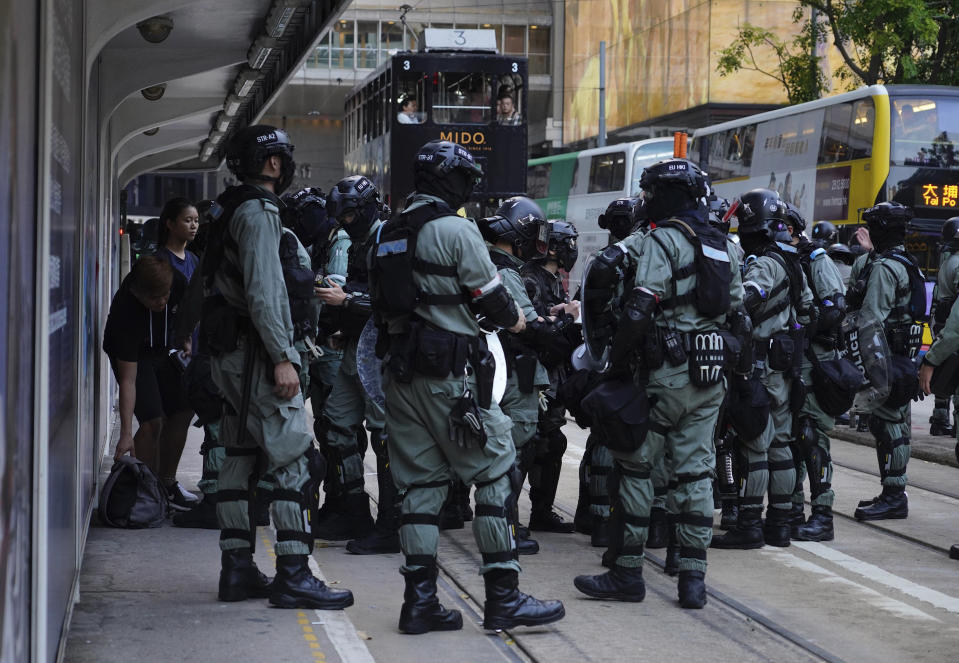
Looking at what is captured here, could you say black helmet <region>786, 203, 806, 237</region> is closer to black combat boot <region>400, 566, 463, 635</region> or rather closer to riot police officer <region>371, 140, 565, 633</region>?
riot police officer <region>371, 140, 565, 633</region>

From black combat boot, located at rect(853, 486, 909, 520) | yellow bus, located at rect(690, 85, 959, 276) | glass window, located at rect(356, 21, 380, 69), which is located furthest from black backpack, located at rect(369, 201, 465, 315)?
glass window, located at rect(356, 21, 380, 69)

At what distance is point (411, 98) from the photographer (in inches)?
829

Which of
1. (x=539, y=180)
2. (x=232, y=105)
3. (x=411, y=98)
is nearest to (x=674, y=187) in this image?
(x=232, y=105)

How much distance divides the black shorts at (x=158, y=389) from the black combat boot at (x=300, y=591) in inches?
89.5

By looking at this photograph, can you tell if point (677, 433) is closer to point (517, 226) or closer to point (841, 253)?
point (517, 226)

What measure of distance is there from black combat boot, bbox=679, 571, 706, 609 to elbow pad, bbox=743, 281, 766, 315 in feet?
5.26

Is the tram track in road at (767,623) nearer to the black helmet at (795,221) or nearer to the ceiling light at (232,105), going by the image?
the black helmet at (795,221)

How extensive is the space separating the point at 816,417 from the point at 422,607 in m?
3.31

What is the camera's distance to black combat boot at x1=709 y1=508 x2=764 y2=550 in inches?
275

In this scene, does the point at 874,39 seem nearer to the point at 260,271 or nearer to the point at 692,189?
the point at 692,189

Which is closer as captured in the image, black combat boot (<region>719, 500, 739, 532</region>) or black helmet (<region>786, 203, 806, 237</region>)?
black helmet (<region>786, 203, 806, 237</region>)

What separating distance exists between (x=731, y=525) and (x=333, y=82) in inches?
1915

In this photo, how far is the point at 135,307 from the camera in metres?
7.15

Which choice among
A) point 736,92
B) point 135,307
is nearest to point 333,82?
point 736,92
